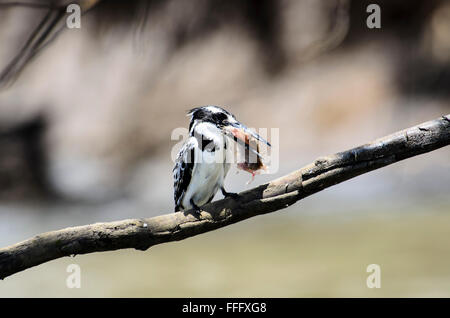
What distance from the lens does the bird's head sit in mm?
2000

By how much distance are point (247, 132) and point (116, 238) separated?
1.89ft

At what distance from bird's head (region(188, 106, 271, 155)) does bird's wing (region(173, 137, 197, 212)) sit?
0.22ft

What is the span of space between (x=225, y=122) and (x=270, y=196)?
1.34 ft

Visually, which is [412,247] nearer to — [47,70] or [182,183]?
[182,183]

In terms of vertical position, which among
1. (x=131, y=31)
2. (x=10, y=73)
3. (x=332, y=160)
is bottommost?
(x=332, y=160)

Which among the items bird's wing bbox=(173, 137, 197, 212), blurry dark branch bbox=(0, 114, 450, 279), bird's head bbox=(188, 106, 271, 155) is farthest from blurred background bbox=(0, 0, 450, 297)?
blurry dark branch bbox=(0, 114, 450, 279)

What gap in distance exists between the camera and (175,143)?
4297mm

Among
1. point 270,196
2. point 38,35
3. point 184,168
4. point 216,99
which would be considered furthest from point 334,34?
point 270,196

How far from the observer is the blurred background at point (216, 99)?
4.08 m

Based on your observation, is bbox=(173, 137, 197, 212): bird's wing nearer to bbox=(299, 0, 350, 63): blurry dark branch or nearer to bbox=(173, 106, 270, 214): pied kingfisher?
bbox=(173, 106, 270, 214): pied kingfisher

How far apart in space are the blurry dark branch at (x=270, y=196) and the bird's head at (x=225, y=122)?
27 centimetres

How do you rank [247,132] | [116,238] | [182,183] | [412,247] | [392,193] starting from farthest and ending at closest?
[392,193] < [412,247] < [182,183] < [247,132] < [116,238]

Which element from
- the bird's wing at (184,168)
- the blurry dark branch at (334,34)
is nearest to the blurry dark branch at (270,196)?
the bird's wing at (184,168)

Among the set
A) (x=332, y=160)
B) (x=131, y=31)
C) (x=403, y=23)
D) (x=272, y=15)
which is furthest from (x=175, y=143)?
(x=332, y=160)
